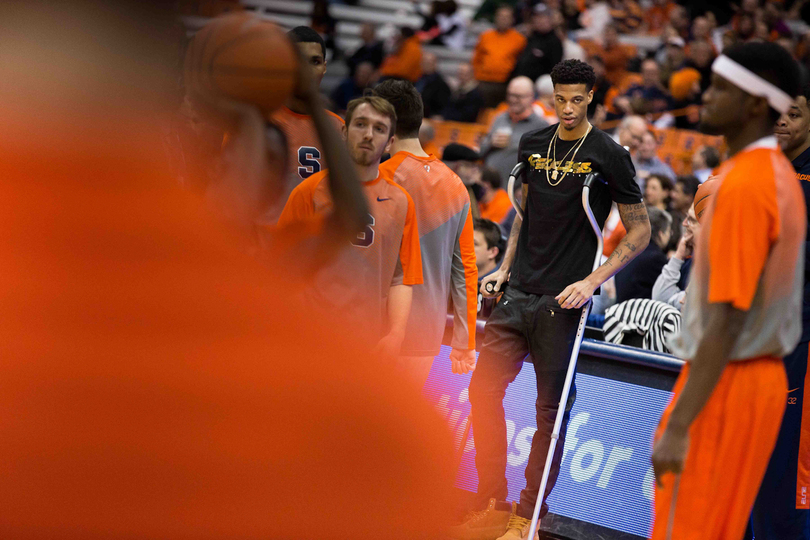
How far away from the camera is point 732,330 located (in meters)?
2.48

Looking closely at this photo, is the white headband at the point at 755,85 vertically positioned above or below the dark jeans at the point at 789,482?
above

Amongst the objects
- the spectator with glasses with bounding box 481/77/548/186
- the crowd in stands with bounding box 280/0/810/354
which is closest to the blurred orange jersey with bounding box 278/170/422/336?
the crowd in stands with bounding box 280/0/810/354

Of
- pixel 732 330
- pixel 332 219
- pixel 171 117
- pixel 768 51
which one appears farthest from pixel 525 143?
pixel 171 117

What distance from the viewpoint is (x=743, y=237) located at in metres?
2.46

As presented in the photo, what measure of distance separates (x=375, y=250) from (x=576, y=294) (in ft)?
3.71

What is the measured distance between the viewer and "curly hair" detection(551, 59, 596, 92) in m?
4.46

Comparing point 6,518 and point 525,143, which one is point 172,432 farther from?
point 525,143

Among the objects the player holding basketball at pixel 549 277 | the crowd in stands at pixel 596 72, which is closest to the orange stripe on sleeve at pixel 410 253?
the player holding basketball at pixel 549 277

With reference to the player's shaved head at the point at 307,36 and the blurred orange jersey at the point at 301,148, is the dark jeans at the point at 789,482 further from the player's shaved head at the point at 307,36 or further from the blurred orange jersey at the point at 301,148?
the player's shaved head at the point at 307,36

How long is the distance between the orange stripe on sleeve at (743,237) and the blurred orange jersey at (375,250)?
174cm

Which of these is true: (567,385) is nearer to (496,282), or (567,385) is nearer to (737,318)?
(496,282)

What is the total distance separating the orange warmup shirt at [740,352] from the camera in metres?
2.50

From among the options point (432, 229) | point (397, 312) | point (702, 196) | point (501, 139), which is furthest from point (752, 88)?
point (501, 139)

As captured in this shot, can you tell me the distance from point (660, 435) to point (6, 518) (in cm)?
201
